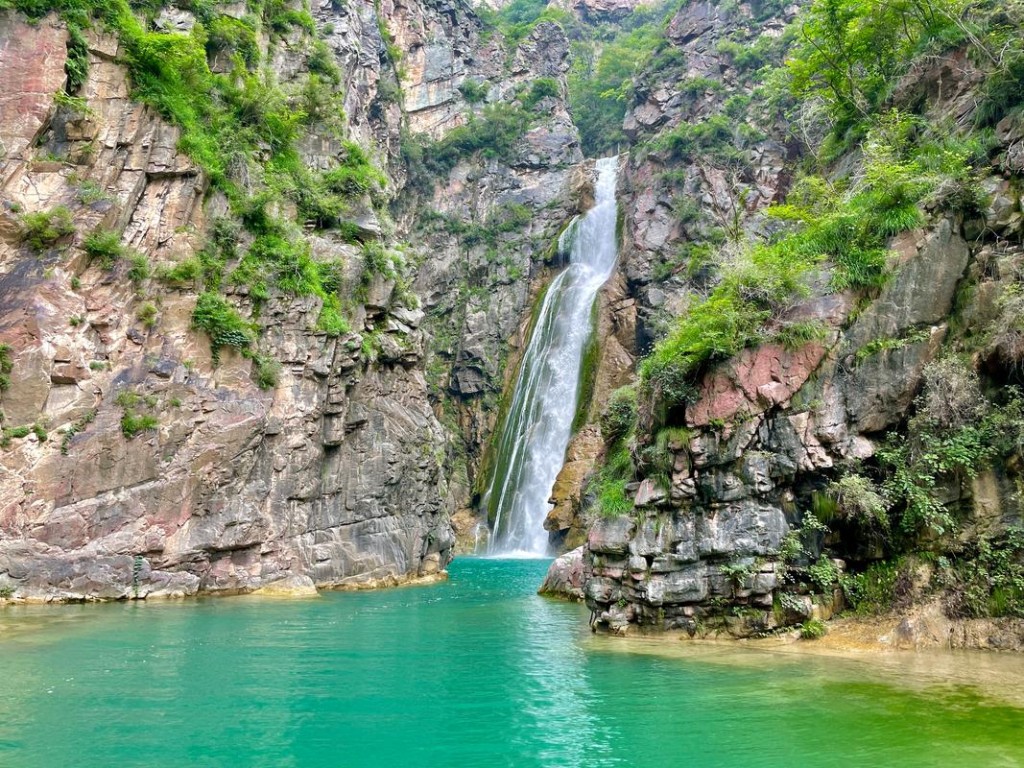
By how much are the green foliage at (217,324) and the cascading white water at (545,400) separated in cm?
2185

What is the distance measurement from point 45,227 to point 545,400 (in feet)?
92.8

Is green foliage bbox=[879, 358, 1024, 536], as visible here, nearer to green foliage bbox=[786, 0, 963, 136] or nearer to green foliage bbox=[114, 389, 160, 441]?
green foliage bbox=[786, 0, 963, 136]

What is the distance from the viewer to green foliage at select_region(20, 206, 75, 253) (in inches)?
855

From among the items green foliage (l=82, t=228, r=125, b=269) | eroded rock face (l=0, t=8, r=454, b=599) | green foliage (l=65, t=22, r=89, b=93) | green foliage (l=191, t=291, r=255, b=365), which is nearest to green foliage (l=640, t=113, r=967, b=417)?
eroded rock face (l=0, t=8, r=454, b=599)

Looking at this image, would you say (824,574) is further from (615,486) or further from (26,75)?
(26,75)

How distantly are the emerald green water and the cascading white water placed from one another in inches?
1054

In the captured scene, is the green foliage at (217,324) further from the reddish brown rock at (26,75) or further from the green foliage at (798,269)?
the green foliage at (798,269)

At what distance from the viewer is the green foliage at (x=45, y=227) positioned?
71.2 ft

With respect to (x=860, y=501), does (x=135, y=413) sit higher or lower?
higher

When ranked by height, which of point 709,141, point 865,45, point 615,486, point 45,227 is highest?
point 709,141

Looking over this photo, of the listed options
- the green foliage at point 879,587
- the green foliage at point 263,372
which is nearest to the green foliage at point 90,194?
the green foliage at point 263,372

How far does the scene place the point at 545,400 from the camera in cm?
4453

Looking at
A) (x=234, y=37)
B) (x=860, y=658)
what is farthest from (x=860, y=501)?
(x=234, y=37)

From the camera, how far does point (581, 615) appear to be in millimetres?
18828
